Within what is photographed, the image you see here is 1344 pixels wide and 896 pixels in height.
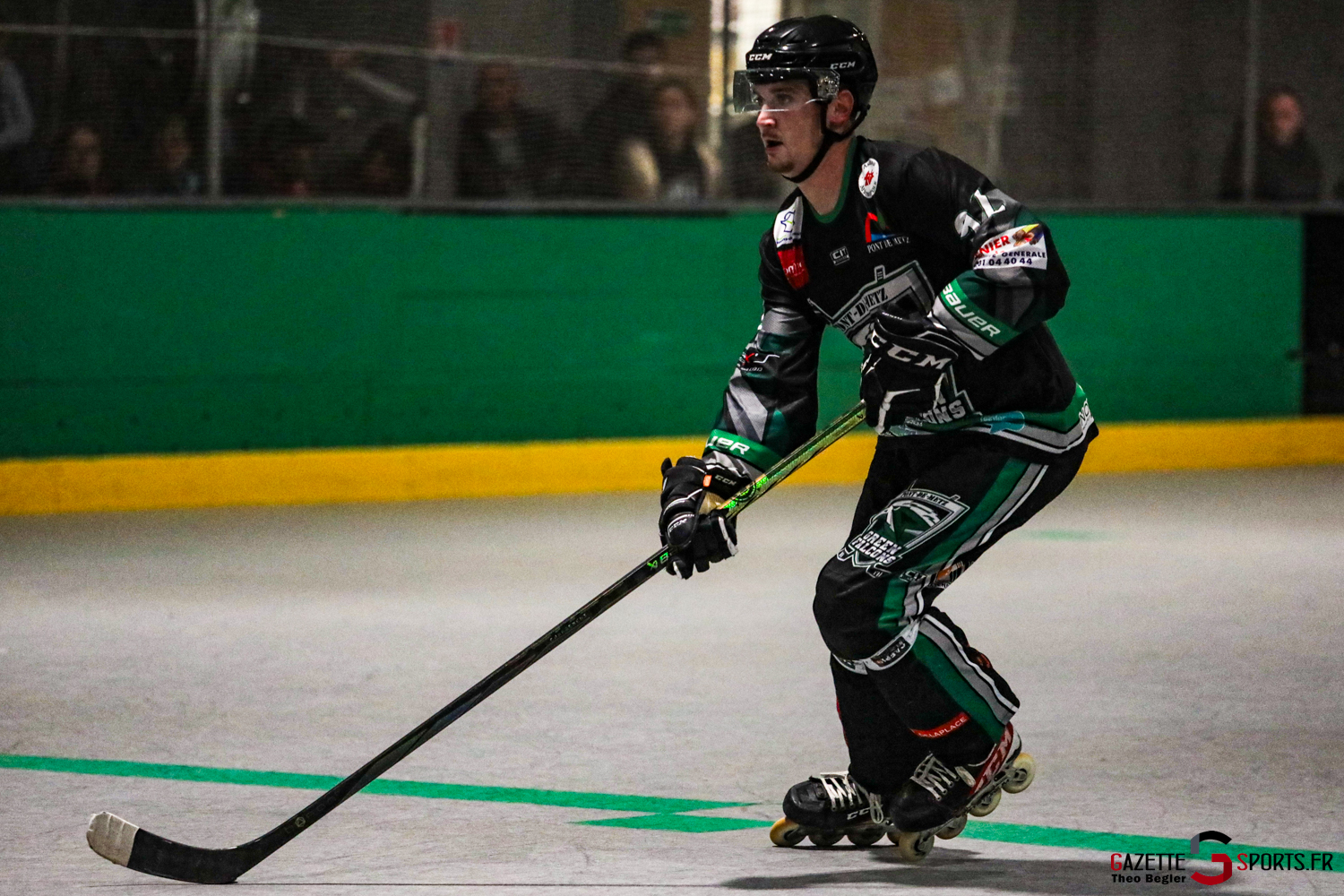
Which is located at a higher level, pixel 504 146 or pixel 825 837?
pixel 504 146

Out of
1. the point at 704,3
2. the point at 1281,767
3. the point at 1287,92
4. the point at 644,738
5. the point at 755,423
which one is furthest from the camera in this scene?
→ the point at 1287,92

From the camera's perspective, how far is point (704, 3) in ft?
38.7

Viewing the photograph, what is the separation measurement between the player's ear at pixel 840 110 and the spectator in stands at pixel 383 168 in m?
7.38

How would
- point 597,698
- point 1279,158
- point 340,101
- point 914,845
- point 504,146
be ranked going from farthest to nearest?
point 1279,158, point 504,146, point 340,101, point 597,698, point 914,845

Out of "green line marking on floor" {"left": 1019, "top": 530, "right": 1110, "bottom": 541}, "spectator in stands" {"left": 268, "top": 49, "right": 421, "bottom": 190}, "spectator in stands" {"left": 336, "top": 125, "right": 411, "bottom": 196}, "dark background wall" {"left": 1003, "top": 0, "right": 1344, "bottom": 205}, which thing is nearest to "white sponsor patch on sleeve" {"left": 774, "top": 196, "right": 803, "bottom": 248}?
"green line marking on floor" {"left": 1019, "top": 530, "right": 1110, "bottom": 541}

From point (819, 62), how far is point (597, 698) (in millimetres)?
2406

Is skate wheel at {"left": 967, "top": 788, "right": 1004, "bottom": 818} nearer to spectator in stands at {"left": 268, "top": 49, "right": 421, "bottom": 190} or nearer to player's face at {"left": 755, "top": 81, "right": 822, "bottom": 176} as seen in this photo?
player's face at {"left": 755, "top": 81, "right": 822, "bottom": 176}

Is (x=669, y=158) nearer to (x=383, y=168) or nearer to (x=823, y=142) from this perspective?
(x=383, y=168)

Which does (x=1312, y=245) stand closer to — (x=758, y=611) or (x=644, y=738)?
(x=758, y=611)

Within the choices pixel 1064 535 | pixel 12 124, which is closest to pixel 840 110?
pixel 1064 535

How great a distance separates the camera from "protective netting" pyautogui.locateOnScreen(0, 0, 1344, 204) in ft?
34.4

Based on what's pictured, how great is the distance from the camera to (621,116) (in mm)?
11766

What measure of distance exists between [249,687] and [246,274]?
5.20 meters

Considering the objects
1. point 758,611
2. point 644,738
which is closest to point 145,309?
point 758,611
